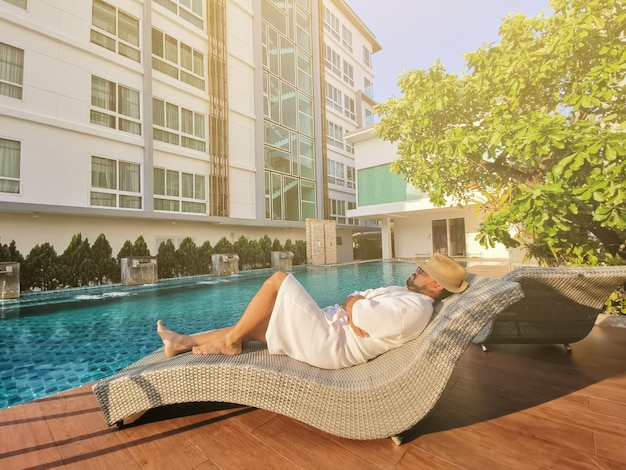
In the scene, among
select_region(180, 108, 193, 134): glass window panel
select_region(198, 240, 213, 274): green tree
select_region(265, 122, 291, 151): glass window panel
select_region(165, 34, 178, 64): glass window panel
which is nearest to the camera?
select_region(198, 240, 213, 274): green tree

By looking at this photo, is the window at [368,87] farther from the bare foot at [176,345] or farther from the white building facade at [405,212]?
the bare foot at [176,345]

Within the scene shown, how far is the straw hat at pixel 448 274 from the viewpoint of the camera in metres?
2.11

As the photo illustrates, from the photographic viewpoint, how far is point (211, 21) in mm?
15492

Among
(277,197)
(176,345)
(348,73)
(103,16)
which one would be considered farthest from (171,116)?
(348,73)

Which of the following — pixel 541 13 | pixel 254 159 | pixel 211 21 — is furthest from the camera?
pixel 254 159

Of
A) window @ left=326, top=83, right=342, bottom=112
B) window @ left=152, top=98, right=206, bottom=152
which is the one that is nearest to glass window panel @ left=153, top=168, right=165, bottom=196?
window @ left=152, top=98, right=206, bottom=152

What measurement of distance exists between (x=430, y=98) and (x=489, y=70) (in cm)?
80

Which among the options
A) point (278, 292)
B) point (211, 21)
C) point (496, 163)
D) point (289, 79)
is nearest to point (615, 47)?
point (496, 163)

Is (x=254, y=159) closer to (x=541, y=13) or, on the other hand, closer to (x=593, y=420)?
(x=541, y=13)

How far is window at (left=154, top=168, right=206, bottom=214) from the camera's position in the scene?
13227mm

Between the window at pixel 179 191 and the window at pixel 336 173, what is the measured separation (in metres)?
11.4

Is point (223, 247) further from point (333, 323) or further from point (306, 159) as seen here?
point (333, 323)

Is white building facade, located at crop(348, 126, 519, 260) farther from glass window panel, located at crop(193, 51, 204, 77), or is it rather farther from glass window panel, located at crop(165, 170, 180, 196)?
glass window panel, located at crop(165, 170, 180, 196)

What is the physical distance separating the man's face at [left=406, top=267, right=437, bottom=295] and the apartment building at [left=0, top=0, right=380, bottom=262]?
11613 millimetres
